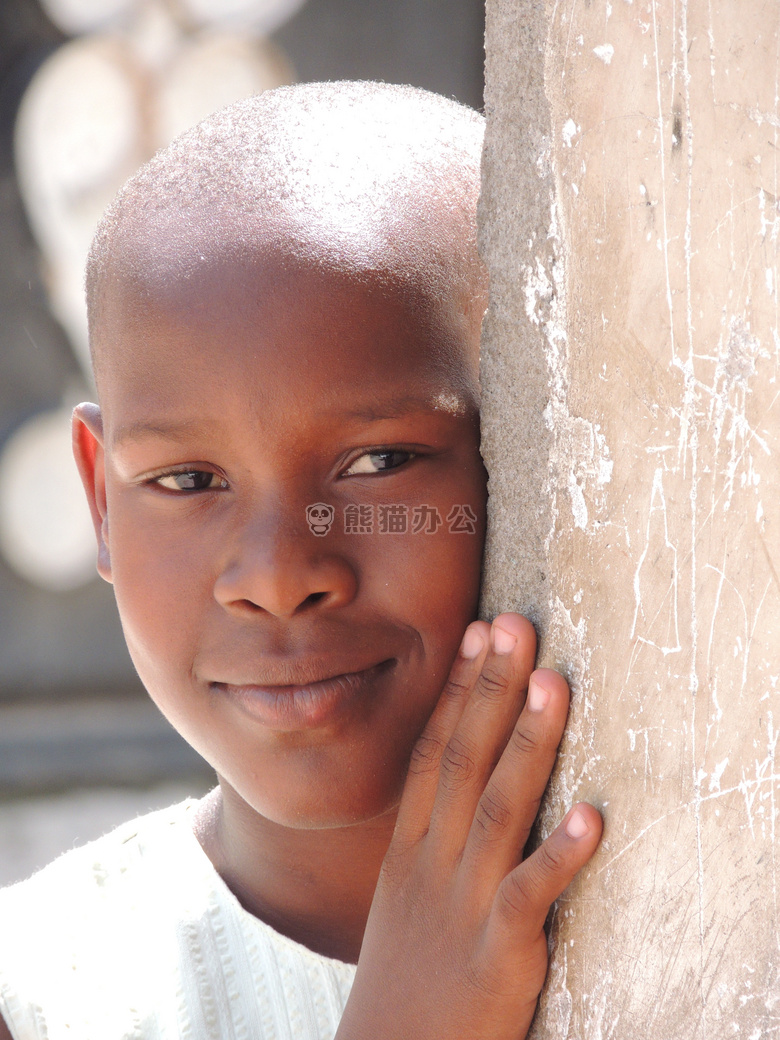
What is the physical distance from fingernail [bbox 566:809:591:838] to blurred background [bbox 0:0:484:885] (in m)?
3.66

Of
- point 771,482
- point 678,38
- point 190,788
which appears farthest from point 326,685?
point 190,788

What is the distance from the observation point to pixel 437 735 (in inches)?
48.3

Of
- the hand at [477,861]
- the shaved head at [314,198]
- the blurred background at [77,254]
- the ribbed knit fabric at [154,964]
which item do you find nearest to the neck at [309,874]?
the ribbed knit fabric at [154,964]

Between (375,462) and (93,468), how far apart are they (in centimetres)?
62

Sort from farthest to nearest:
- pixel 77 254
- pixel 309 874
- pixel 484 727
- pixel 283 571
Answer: pixel 77 254 < pixel 309 874 < pixel 283 571 < pixel 484 727

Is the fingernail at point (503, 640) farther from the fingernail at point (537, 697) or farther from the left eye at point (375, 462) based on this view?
the left eye at point (375, 462)

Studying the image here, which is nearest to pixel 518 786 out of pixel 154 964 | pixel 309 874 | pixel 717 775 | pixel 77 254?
pixel 717 775

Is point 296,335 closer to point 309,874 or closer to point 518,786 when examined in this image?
point 518,786

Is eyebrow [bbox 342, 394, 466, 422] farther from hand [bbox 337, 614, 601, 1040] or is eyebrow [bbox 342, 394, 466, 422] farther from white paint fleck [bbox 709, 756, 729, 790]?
white paint fleck [bbox 709, 756, 729, 790]

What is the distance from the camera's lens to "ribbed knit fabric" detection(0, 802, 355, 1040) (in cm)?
162

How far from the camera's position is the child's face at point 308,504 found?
4.22ft

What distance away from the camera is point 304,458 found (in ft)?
4.26

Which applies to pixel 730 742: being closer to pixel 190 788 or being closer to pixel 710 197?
pixel 710 197

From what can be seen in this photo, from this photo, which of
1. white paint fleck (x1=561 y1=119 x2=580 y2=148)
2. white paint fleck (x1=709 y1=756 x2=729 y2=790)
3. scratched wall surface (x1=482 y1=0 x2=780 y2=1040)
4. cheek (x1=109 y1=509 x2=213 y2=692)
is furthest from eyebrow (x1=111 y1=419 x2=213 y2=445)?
white paint fleck (x1=709 y1=756 x2=729 y2=790)
